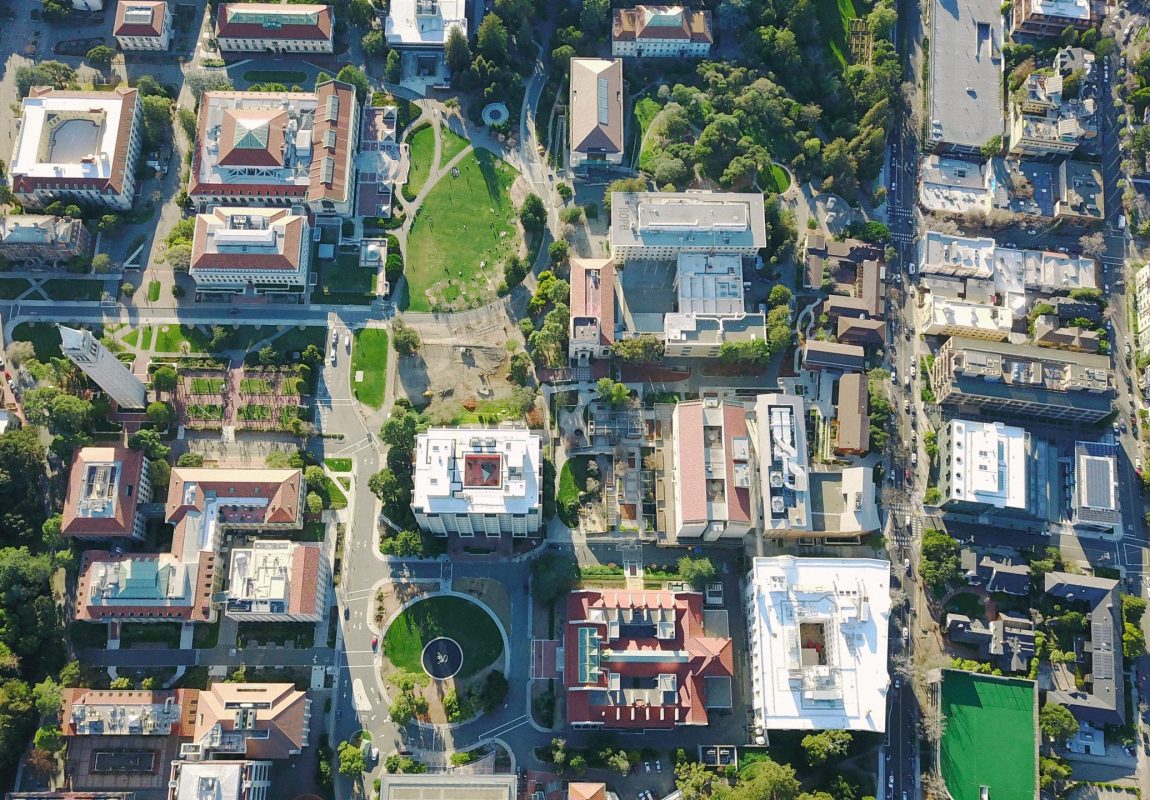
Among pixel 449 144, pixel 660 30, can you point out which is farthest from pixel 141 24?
pixel 660 30

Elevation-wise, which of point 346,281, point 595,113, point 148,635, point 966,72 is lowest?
point 148,635

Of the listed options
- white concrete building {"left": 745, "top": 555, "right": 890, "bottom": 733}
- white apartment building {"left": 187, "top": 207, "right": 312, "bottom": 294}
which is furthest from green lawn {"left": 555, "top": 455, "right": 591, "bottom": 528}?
white apartment building {"left": 187, "top": 207, "right": 312, "bottom": 294}

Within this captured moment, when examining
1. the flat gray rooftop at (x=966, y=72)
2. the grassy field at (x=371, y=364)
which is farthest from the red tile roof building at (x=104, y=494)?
the flat gray rooftop at (x=966, y=72)

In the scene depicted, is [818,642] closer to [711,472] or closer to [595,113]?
[711,472]

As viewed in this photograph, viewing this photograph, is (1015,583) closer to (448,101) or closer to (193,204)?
(448,101)

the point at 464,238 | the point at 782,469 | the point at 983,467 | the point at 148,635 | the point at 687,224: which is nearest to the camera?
the point at 148,635

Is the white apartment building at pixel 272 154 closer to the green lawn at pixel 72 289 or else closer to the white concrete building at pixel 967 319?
the green lawn at pixel 72 289
